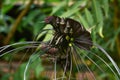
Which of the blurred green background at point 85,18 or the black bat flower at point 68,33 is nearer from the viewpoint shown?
the black bat flower at point 68,33

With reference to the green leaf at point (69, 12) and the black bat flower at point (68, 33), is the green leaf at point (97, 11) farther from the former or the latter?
the black bat flower at point (68, 33)

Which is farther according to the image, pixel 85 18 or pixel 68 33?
pixel 85 18

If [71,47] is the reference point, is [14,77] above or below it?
below

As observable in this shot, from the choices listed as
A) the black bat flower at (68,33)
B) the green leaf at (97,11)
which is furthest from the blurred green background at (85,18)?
the black bat flower at (68,33)

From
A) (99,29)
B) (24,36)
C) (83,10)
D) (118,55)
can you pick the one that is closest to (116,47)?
(118,55)

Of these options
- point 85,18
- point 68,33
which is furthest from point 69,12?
point 68,33

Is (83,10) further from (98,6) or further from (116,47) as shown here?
(116,47)

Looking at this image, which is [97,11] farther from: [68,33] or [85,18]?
[68,33]

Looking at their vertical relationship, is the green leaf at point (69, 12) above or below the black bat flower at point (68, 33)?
above

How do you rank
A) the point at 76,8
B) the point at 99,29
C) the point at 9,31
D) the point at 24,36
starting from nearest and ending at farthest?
the point at 99,29 → the point at 76,8 → the point at 9,31 → the point at 24,36

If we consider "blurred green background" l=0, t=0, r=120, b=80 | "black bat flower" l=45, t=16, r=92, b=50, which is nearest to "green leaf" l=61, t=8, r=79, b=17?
"blurred green background" l=0, t=0, r=120, b=80

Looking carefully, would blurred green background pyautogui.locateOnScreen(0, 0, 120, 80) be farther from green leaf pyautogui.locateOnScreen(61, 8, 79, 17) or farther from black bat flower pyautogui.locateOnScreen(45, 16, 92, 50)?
black bat flower pyautogui.locateOnScreen(45, 16, 92, 50)
